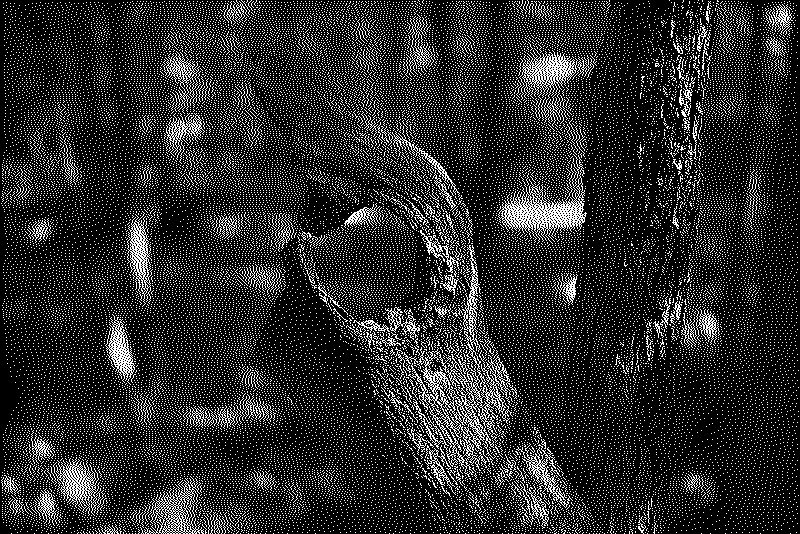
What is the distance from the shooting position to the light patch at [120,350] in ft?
1.33

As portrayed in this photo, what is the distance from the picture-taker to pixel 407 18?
0.42 meters

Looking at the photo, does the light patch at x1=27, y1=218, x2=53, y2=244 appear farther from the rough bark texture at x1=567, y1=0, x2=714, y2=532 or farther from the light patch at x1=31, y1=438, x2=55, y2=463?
the rough bark texture at x1=567, y1=0, x2=714, y2=532

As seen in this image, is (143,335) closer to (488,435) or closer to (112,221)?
(112,221)

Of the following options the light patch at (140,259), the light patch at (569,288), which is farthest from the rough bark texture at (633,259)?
the light patch at (140,259)

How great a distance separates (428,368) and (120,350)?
0.25 meters

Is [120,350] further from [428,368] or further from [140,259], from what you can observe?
[428,368]

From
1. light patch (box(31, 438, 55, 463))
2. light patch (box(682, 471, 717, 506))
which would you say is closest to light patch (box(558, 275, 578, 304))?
light patch (box(682, 471, 717, 506))

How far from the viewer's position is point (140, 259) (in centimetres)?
40

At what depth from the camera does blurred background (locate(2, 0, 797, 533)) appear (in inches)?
15.9

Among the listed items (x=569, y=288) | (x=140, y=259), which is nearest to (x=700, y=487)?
(x=569, y=288)

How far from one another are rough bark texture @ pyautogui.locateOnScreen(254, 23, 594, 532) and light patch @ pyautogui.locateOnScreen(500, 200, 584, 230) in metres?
0.04

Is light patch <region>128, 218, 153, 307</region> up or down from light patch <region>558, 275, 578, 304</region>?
up

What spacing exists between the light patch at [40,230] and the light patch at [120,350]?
0.09 meters

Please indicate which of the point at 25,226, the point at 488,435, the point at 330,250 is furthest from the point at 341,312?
the point at 25,226
